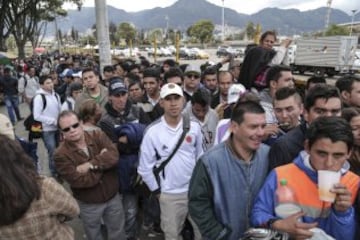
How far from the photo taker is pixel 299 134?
8.20 ft

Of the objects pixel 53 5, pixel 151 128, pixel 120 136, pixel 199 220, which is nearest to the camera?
pixel 199 220

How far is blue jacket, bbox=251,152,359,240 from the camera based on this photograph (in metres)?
1.96

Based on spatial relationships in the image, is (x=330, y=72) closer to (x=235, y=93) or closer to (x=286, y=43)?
(x=286, y=43)

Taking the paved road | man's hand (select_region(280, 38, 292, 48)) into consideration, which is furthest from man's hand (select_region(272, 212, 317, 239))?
man's hand (select_region(280, 38, 292, 48))

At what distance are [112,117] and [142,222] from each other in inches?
68.8

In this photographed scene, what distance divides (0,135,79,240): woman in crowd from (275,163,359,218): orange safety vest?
1.48 meters

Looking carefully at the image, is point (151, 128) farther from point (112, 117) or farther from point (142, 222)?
point (142, 222)

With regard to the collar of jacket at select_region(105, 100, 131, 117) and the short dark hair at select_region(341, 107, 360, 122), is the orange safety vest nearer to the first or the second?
the short dark hair at select_region(341, 107, 360, 122)

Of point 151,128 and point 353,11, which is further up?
point 353,11

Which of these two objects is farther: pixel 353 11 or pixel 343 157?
pixel 353 11

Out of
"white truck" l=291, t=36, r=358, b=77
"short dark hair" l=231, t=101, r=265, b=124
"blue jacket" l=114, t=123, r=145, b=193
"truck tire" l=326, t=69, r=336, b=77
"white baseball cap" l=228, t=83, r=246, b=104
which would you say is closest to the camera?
"short dark hair" l=231, t=101, r=265, b=124

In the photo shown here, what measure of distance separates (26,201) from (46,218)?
24 centimetres

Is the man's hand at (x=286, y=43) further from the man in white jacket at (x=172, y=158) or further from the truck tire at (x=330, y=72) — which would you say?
the truck tire at (x=330, y=72)

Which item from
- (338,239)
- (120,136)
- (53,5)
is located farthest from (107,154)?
(53,5)
